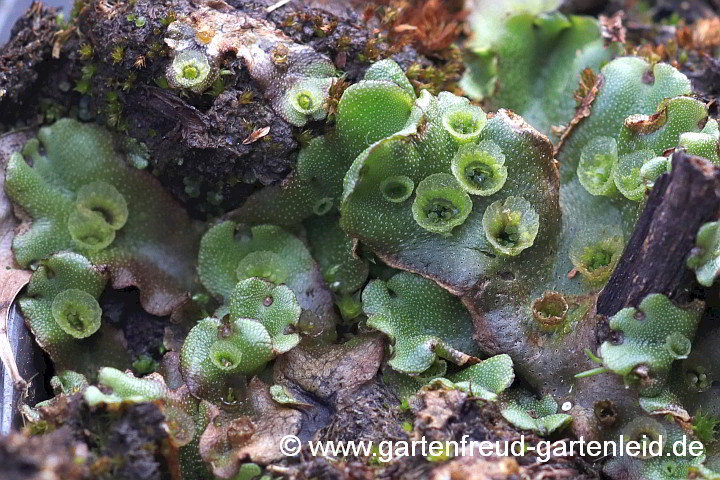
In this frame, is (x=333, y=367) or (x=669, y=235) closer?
(x=669, y=235)

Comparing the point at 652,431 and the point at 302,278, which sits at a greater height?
the point at 652,431

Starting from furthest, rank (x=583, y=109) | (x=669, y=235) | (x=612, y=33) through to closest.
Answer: (x=612, y=33)
(x=583, y=109)
(x=669, y=235)

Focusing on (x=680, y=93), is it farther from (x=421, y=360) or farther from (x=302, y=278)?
(x=302, y=278)

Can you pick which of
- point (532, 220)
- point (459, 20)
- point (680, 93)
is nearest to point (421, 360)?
point (532, 220)

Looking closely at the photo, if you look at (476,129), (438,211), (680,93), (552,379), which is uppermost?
(680,93)

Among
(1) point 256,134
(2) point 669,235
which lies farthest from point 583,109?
(1) point 256,134

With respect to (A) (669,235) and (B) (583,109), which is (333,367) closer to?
(A) (669,235)

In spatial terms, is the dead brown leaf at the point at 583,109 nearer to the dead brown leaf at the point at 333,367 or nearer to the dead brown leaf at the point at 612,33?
the dead brown leaf at the point at 612,33

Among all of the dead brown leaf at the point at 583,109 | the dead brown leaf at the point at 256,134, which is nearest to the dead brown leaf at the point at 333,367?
the dead brown leaf at the point at 256,134
